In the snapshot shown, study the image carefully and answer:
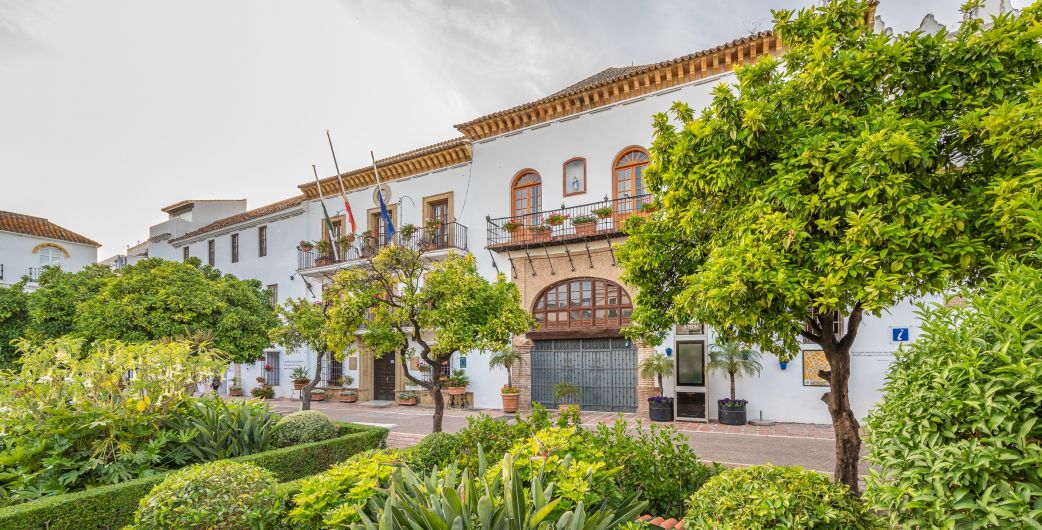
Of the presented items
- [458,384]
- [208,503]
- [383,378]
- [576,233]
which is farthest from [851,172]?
[383,378]

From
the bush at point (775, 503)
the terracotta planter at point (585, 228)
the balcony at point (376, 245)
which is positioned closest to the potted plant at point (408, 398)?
the balcony at point (376, 245)

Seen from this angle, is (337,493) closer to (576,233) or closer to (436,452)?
(436,452)

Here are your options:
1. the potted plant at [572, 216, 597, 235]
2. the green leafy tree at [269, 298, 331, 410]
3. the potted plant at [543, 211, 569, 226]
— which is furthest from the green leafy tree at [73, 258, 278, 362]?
the potted plant at [572, 216, 597, 235]

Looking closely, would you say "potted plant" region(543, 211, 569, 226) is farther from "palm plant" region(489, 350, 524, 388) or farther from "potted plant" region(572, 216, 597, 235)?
"palm plant" region(489, 350, 524, 388)

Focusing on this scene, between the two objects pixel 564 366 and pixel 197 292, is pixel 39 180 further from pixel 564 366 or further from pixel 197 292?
pixel 564 366

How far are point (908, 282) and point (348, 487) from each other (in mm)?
4701

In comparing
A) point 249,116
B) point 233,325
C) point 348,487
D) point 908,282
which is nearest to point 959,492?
point 908,282

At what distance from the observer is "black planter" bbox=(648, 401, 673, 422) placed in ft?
47.3

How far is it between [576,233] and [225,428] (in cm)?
1156

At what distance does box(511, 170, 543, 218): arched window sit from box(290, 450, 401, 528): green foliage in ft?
46.2

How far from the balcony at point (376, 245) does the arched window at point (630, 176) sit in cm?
600

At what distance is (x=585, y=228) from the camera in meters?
16.5

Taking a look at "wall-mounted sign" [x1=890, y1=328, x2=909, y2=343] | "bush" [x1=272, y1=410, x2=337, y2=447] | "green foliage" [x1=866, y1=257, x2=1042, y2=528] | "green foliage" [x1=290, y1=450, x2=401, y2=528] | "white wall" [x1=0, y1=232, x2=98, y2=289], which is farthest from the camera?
"white wall" [x1=0, y1=232, x2=98, y2=289]

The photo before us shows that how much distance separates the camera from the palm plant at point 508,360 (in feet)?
56.0
